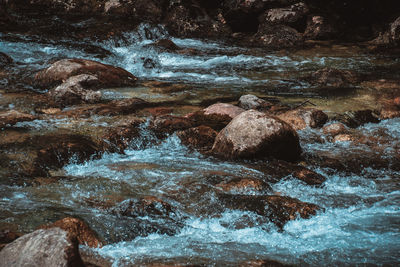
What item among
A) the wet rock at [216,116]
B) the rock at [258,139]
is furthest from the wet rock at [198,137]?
the rock at [258,139]

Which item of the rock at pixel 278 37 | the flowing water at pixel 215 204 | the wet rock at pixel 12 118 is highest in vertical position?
the rock at pixel 278 37

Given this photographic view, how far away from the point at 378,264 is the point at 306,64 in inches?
376

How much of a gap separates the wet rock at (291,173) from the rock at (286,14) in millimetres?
11741

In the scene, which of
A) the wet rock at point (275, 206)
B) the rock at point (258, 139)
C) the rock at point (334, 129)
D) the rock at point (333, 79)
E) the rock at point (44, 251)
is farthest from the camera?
the rock at point (333, 79)

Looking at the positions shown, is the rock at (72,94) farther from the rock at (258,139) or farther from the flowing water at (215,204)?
the rock at (258,139)

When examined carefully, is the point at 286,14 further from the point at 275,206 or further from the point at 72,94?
the point at 275,206

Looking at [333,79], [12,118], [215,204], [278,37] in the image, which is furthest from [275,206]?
[278,37]

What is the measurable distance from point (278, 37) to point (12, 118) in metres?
11.1

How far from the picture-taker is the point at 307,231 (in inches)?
167

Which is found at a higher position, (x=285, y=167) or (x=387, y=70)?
(x=387, y=70)

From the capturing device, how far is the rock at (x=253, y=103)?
321 inches

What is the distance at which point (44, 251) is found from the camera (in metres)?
2.71

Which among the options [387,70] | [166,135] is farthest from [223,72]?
[166,135]

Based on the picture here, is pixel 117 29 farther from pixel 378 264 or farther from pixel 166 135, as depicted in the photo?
pixel 378 264
